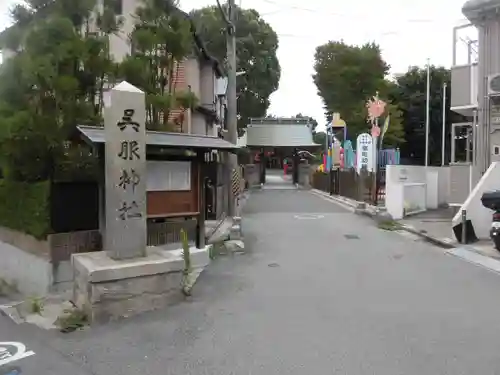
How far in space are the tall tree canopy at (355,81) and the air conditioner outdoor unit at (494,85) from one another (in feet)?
74.8

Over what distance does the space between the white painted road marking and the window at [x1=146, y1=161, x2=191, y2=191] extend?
3950 millimetres

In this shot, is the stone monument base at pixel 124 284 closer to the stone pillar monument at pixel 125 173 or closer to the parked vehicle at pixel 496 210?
the stone pillar monument at pixel 125 173

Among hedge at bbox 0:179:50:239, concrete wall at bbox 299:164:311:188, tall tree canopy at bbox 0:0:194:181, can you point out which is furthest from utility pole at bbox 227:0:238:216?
concrete wall at bbox 299:164:311:188

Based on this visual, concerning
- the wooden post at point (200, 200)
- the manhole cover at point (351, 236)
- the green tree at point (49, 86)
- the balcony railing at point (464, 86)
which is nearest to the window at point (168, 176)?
the wooden post at point (200, 200)

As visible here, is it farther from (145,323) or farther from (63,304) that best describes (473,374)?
(63,304)

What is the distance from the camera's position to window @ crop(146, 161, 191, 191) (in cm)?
944

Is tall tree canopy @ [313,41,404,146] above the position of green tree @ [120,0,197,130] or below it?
above

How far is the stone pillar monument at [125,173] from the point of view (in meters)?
7.00

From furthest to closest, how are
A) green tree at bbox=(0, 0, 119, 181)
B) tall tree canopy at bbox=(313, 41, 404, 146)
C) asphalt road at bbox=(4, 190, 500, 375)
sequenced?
tall tree canopy at bbox=(313, 41, 404, 146) → green tree at bbox=(0, 0, 119, 181) → asphalt road at bbox=(4, 190, 500, 375)

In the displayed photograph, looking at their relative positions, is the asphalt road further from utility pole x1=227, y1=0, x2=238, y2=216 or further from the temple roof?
the temple roof

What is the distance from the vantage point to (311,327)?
6.15m

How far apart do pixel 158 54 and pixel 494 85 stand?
32.4 feet

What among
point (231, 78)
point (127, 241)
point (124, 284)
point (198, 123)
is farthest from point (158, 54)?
point (198, 123)

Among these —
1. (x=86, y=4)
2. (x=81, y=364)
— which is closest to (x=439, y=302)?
(x=81, y=364)
